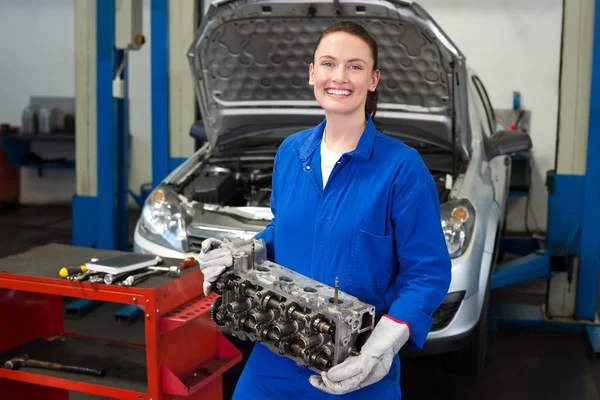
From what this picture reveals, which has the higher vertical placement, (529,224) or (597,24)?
(597,24)

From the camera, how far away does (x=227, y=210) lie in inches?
130

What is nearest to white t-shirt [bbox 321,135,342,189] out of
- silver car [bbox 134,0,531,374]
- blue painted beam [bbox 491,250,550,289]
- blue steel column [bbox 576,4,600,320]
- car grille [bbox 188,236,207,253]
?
silver car [bbox 134,0,531,374]

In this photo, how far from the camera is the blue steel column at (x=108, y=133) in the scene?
14.7ft

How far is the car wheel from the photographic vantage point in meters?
3.19

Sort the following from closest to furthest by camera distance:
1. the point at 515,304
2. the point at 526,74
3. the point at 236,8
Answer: the point at 236,8 < the point at 515,304 < the point at 526,74

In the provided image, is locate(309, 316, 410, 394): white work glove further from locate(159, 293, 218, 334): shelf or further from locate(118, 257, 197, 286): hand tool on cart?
locate(118, 257, 197, 286): hand tool on cart

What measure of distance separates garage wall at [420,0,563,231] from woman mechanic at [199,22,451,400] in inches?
222

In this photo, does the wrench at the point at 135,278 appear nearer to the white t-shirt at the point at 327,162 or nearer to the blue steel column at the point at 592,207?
the white t-shirt at the point at 327,162

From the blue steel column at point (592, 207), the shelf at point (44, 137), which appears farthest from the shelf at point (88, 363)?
the shelf at point (44, 137)

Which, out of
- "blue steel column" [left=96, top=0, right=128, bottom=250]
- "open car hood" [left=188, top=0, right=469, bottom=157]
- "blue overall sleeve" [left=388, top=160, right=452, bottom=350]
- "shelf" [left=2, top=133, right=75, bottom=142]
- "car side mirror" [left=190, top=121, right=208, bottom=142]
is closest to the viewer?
"blue overall sleeve" [left=388, top=160, right=452, bottom=350]

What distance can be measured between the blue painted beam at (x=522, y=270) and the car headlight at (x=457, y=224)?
3.07 ft

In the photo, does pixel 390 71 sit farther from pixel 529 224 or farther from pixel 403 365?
pixel 529 224

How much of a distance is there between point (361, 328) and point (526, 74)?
6.06 m

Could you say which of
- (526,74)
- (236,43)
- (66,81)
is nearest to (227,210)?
(236,43)
